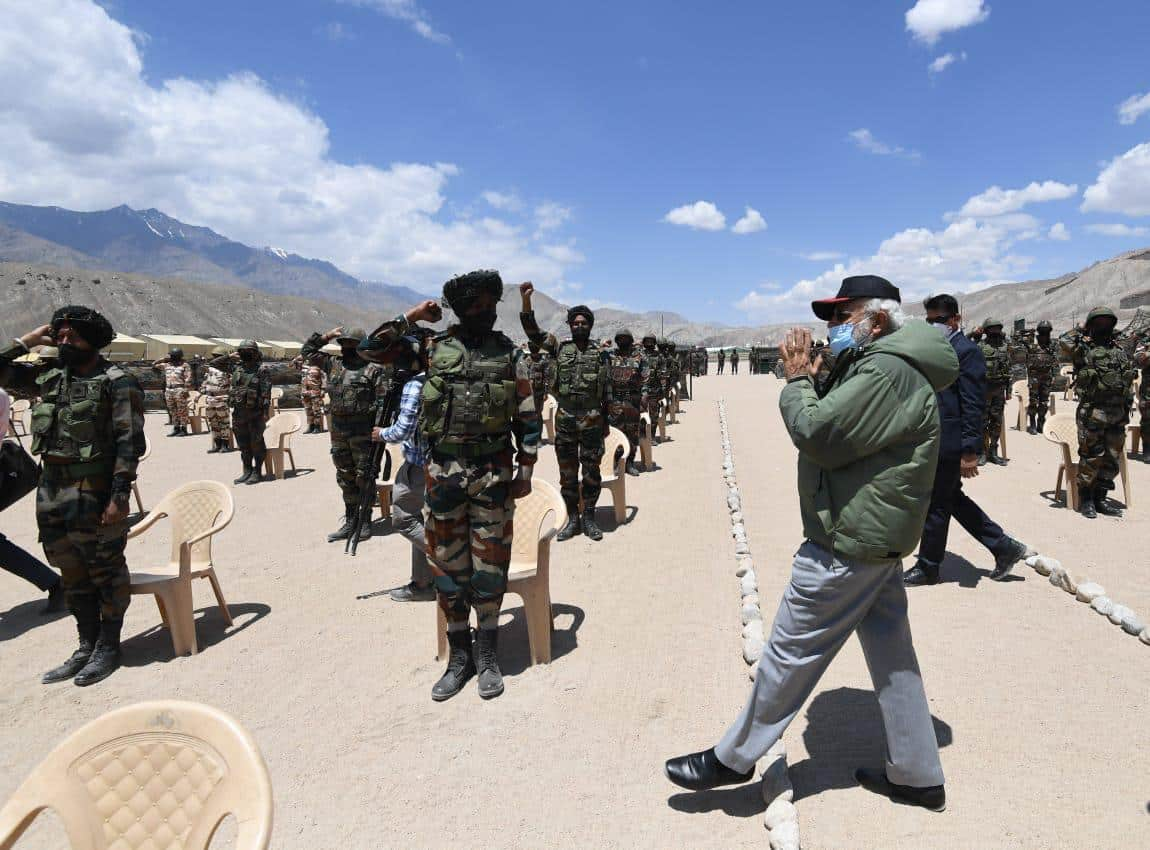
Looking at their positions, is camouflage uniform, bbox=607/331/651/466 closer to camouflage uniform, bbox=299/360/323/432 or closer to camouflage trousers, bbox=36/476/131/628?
camouflage trousers, bbox=36/476/131/628

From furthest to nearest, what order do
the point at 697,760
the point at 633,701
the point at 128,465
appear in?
1. the point at 128,465
2. the point at 633,701
3. the point at 697,760

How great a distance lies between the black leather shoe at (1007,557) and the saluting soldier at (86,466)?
5.85 m

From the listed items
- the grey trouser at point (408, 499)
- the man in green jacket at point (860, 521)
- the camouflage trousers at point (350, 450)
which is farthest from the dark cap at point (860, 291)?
the camouflage trousers at point (350, 450)

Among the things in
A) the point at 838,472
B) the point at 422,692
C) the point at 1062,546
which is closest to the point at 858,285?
the point at 838,472

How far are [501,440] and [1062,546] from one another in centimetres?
534

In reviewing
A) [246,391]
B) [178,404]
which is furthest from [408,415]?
[178,404]

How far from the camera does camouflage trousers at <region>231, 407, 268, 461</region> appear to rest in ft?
30.9

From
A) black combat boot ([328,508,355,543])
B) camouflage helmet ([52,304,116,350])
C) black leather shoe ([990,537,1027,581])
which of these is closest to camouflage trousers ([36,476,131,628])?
camouflage helmet ([52,304,116,350])

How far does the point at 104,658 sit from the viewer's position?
377 centimetres

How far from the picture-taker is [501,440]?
3.42 meters

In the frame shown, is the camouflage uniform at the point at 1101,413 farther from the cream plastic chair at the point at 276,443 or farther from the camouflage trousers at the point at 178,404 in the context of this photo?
the camouflage trousers at the point at 178,404

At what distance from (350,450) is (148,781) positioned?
5041mm

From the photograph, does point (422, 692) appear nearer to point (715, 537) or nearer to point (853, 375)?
point (853, 375)

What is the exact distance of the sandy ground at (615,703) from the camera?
2457mm
